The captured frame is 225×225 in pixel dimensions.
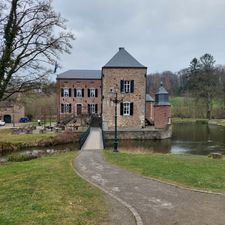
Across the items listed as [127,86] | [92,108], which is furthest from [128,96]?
[92,108]

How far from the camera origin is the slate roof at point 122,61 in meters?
36.4

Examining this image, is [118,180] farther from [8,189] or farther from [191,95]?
[191,95]

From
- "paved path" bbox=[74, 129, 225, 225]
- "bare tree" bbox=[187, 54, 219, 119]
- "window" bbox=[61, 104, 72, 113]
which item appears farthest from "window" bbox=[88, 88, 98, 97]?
"paved path" bbox=[74, 129, 225, 225]

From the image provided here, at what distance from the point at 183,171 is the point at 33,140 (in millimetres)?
19712

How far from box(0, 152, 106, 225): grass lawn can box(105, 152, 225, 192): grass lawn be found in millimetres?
2484

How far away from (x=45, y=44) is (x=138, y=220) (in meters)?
8.66

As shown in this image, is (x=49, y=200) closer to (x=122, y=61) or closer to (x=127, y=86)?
(x=127, y=86)

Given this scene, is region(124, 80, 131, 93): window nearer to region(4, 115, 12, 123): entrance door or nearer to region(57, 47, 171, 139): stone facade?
region(57, 47, 171, 139): stone facade

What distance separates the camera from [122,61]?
36969 millimetres

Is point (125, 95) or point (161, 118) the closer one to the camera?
point (161, 118)

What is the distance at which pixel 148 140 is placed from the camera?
3219 cm

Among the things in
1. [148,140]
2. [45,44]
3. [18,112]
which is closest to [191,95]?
[18,112]

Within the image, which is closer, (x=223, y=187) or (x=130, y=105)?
(x=223, y=187)

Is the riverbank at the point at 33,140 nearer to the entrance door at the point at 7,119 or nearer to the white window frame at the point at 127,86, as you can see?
the white window frame at the point at 127,86
